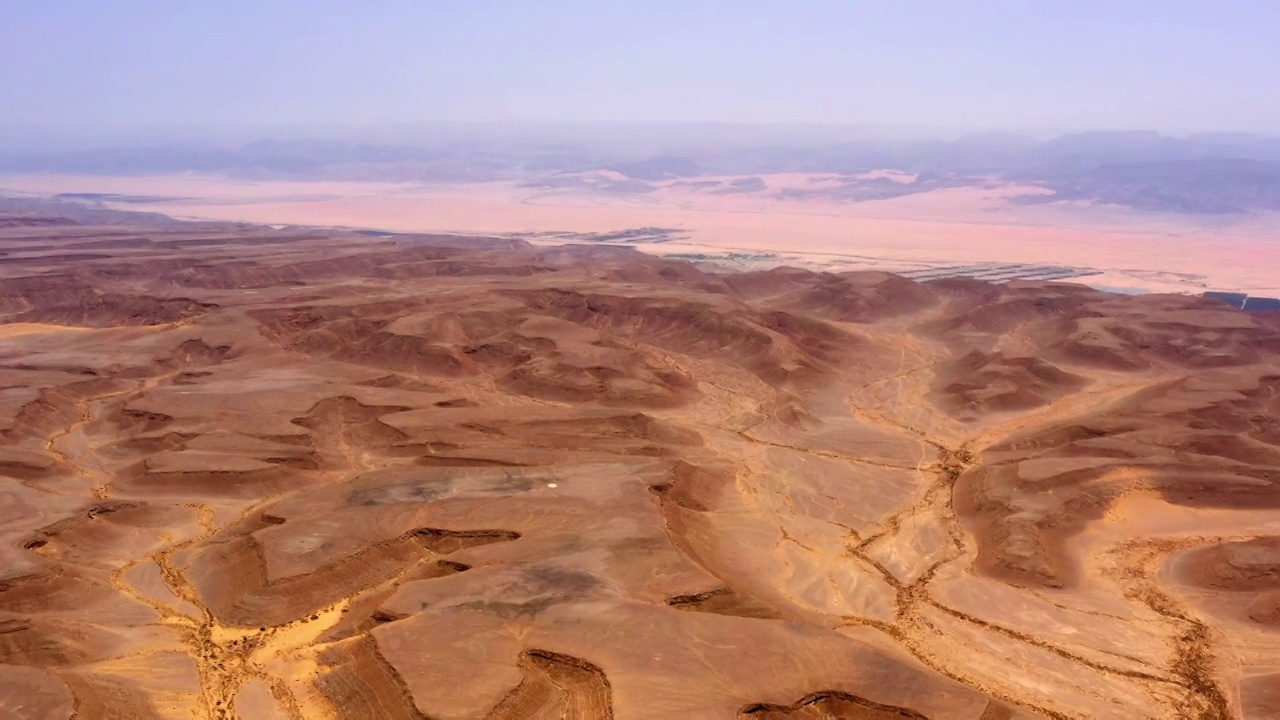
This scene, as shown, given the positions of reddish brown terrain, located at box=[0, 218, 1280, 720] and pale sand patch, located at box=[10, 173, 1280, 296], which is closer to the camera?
reddish brown terrain, located at box=[0, 218, 1280, 720]

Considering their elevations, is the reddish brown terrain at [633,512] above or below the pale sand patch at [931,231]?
below

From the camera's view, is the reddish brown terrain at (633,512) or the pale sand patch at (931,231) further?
the pale sand patch at (931,231)

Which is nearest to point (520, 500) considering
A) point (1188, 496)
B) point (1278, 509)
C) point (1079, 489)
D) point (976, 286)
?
point (1079, 489)

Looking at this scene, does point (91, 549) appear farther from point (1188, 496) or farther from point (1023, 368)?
point (1023, 368)

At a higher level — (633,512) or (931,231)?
(931,231)

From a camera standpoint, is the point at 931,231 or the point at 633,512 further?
the point at 931,231

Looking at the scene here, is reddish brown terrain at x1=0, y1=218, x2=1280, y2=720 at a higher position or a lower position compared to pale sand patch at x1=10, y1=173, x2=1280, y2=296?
lower

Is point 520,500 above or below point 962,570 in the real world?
above

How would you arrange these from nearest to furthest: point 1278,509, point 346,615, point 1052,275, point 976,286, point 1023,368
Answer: point 346,615 < point 1278,509 < point 1023,368 < point 976,286 < point 1052,275
